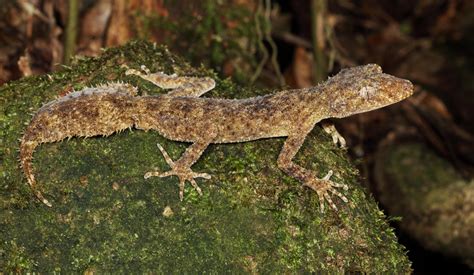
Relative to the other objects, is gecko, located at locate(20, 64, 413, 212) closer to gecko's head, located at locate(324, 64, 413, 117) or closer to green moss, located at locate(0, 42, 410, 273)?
gecko's head, located at locate(324, 64, 413, 117)

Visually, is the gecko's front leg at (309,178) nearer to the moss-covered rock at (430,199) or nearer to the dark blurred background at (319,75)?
the dark blurred background at (319,75)

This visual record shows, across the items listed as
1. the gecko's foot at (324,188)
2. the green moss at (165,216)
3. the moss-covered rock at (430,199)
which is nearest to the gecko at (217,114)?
the gecko's foot at (324,188)

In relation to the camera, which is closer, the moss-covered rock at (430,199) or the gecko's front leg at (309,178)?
the gecko's front leg at (309,178)

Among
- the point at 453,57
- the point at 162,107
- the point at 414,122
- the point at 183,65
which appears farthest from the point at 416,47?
the point at 162,107

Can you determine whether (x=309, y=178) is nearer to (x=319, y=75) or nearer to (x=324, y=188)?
(x=324, y=188)

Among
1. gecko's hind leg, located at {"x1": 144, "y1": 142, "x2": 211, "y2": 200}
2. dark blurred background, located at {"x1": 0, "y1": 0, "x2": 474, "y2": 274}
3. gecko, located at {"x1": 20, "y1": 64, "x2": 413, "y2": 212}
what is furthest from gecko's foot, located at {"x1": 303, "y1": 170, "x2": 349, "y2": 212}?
dark blurred background, located at {"x1": 0, "y1": 0, "x2": 474, "y2": 274}

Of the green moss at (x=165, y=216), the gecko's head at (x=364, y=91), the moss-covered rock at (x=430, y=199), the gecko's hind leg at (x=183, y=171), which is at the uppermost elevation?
the gecko's head at (x=364, y=91)

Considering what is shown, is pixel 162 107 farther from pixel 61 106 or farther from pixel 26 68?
pixel 26 68

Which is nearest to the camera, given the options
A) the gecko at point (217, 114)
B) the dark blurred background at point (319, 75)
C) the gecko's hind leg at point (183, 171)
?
the gecko's hind leg at point (183, 171)
